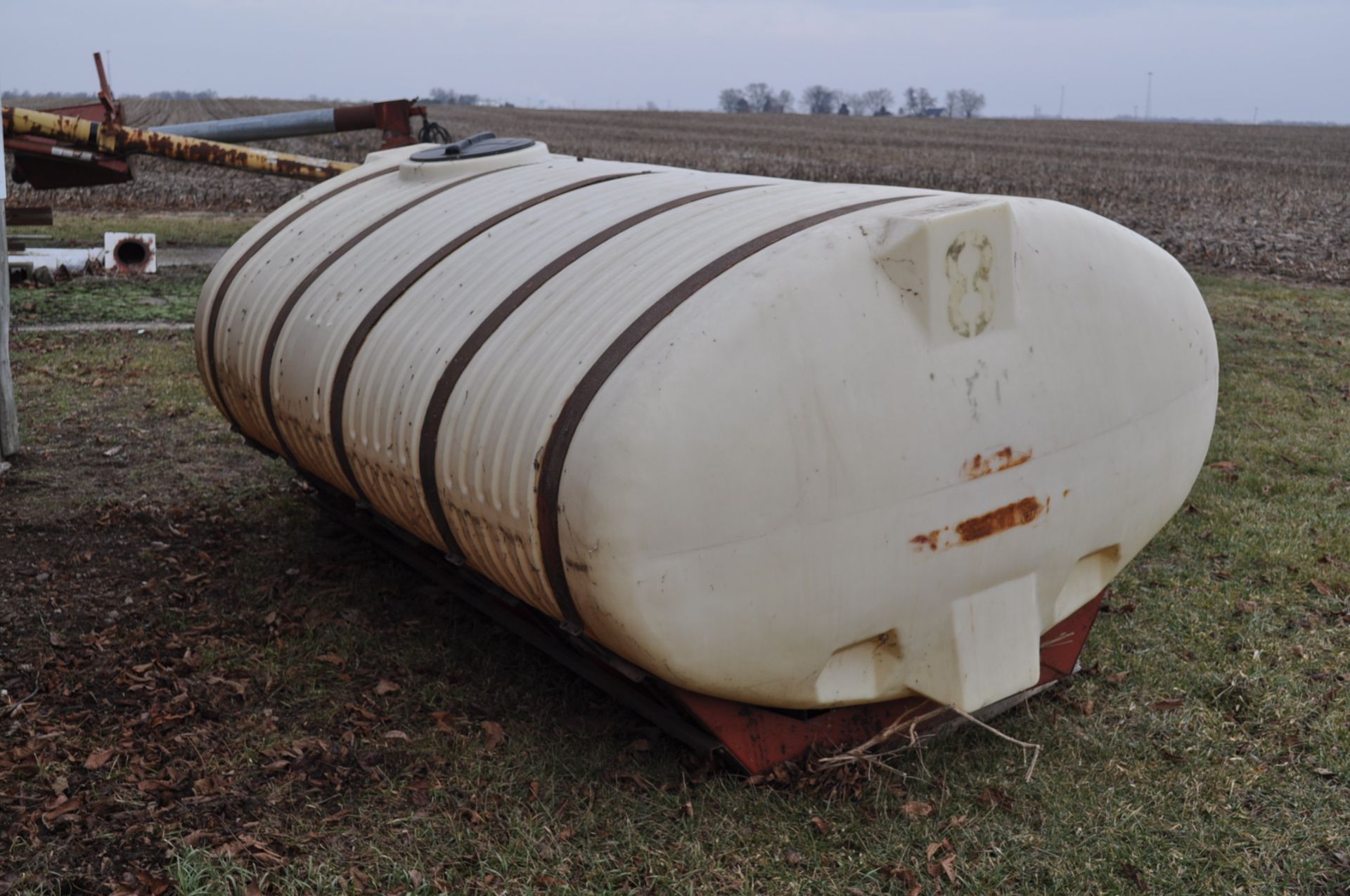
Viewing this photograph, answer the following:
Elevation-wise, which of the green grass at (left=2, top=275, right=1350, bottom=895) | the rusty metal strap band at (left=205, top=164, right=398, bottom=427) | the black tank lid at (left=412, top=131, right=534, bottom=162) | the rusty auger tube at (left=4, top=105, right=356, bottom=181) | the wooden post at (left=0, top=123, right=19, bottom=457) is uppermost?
the rusty auger tube at (left=4, top=105, right=356, bottom=181)

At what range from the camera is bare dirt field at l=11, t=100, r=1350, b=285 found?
1803cm

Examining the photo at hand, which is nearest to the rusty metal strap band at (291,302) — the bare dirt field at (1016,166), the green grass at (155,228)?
the green grass at (155,228)

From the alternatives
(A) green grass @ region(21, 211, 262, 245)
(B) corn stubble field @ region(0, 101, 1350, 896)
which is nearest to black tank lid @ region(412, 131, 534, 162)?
(B) corn stubble field @ region(0, 101, 1350, 896)

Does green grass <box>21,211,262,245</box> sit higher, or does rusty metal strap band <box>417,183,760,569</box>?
green grass <box>21,211,262,245</box>

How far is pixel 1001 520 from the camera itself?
3.25 meters

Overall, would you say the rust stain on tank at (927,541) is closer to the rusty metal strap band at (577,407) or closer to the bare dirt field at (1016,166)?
the rusty metal strap band at (577,407)

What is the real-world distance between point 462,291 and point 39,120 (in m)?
9.66

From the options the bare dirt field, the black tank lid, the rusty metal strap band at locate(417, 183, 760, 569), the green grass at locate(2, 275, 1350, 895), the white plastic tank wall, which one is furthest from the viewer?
the bare dirt field

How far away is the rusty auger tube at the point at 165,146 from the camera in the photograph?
11.4 meters

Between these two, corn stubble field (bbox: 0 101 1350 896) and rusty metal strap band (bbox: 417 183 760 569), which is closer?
corn stubble field (bbox: 0 101 1350 896)

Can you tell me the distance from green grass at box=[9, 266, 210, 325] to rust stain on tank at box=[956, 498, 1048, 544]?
866cm

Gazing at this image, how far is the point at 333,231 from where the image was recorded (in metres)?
4.77

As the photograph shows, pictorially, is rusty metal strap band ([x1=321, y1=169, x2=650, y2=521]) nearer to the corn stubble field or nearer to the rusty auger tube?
the corn stubble field

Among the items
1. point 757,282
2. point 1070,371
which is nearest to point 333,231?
point 757,282
